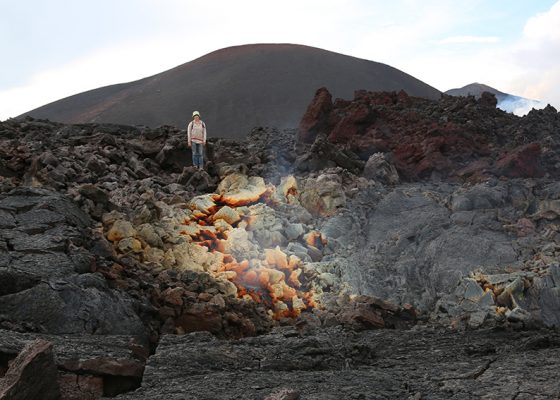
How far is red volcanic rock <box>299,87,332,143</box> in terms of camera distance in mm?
15406

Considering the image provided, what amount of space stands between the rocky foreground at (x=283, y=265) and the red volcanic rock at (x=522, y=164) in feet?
0.14

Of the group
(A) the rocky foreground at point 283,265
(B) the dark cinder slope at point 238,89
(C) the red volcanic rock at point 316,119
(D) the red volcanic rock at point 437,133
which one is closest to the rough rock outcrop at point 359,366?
(A) the rocky foreground at point 283,265

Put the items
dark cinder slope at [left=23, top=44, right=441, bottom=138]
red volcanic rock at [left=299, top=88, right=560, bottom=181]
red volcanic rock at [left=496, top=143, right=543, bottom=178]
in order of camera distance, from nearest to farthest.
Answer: red volcanic rock at [left=496, top=143, right=543, bottom=178] < red volcanic rock at [left=299, top=88, right=560, bottom=181] < dark cinder slope at [left=23, top=44, right=441, bottom=138]

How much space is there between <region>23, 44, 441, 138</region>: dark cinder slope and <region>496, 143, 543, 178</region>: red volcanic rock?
9.66m

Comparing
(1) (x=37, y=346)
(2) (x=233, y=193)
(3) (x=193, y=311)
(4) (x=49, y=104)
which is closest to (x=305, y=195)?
(2) (x=233, y=193)

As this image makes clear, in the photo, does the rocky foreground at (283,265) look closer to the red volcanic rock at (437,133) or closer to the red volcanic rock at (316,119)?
the red volcanic rock at (437,133)

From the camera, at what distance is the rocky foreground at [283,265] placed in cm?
460

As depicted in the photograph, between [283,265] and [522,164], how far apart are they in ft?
19.6

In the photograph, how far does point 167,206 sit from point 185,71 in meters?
21.2

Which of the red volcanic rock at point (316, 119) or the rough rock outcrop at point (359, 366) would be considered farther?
the red volcanic rock at point (316, 119)

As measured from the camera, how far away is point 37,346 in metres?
4.07

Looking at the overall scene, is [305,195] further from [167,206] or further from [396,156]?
[396,156]

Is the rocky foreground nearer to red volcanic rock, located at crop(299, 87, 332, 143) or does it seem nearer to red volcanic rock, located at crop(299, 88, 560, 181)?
red volcanic rock, located at crop(299, 88, 560, 181)

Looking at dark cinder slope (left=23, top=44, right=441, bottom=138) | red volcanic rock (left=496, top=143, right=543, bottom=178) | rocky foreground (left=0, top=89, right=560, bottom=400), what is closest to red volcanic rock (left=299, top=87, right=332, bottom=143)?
rocky foreground (left=0, top=89, right=560, bottom=400)
